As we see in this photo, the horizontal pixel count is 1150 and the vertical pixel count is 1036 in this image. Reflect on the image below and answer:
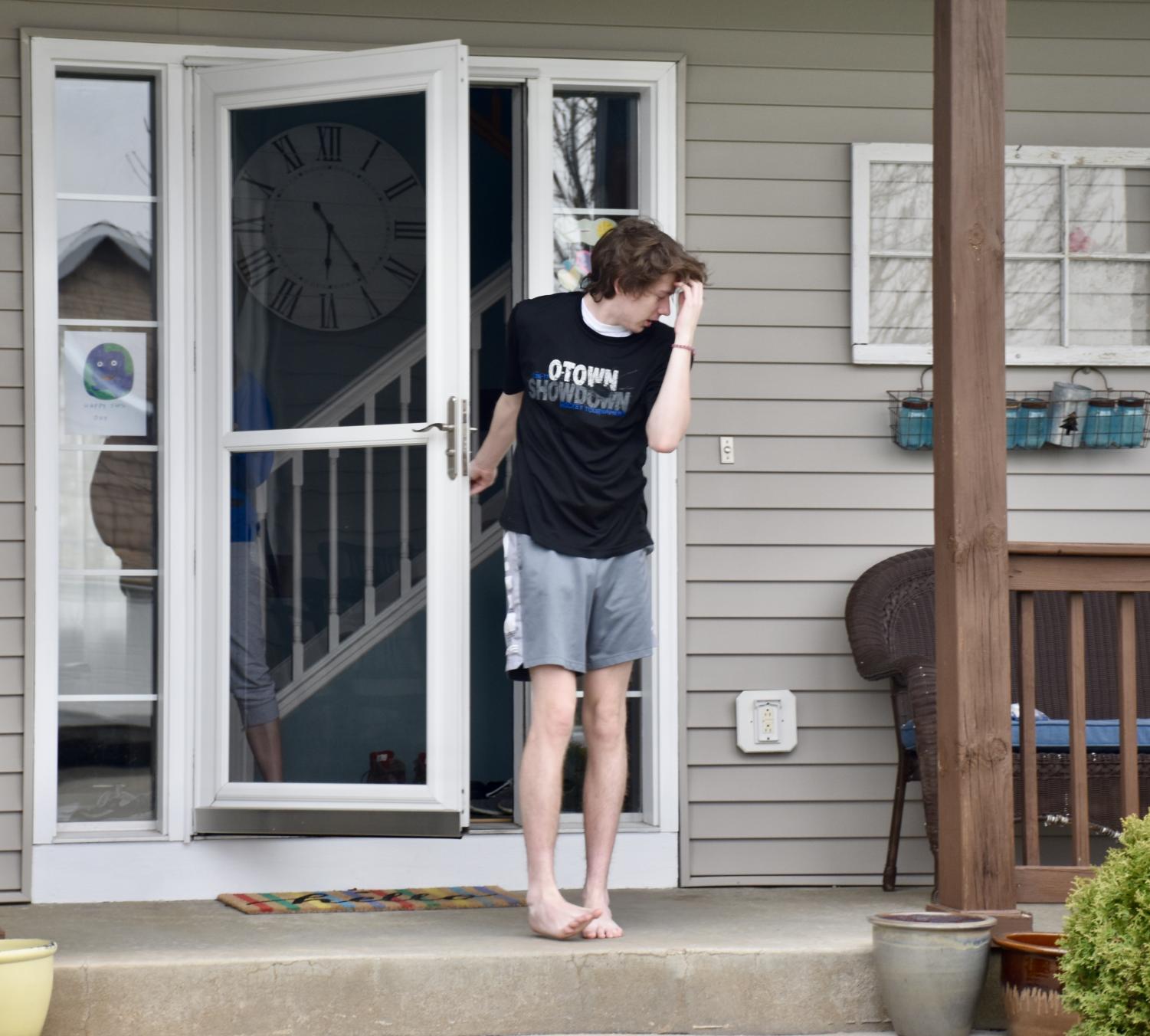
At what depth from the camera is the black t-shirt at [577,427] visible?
10.1 ft

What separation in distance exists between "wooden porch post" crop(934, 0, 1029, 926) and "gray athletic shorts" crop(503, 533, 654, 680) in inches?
25.8

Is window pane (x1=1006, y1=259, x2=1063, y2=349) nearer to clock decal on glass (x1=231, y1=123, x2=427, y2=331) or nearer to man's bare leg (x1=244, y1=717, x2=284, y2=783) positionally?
clock decal on glass (x1=231, y1=123, x2=427, y2=331)

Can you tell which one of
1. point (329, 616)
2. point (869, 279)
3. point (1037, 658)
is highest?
point (869, 279)

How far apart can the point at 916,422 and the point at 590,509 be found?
1.35 metres

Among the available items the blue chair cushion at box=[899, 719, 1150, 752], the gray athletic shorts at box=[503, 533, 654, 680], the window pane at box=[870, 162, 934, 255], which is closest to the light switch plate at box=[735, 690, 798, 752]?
the blue chair cushion at box=[899, 719, 1150, 752]

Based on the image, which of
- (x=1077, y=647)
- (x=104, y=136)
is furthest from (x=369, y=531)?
(x=1077, y=647)

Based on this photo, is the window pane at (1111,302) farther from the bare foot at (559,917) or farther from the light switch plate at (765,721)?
the bare foot at (559,917)

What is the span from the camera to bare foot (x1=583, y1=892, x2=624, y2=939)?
3025mm

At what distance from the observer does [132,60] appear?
3.89 metres

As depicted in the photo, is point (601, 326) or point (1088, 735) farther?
point (1088, 735)

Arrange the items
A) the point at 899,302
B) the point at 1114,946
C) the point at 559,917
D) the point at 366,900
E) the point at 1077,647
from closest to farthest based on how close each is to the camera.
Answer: the point at 1114,946, the point at 559,917, the point at 1077,647, the point at 366,900, the point at 899,302

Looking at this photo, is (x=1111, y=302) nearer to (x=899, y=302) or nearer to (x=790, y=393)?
(x=899, y=302)

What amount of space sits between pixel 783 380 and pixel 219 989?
2.17 metres

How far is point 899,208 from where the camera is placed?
13.6ft
